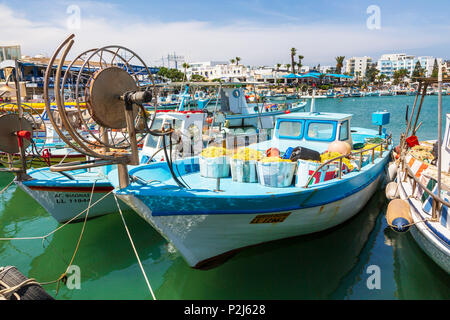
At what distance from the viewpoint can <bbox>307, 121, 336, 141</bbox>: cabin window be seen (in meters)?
8.59

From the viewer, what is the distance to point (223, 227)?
6047 mm

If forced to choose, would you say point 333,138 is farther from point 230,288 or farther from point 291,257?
point 230,288

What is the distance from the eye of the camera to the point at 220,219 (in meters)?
5.88

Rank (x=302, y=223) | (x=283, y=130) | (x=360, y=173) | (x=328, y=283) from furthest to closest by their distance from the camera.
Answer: (x=283, y=130) → (x=360, y=173) → (x=302, y=223) → (x=328, y=283)

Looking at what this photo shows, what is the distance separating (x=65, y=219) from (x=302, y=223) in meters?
6.58

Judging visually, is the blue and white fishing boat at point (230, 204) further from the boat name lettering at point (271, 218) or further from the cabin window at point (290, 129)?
the cabin window at point (290, 129)

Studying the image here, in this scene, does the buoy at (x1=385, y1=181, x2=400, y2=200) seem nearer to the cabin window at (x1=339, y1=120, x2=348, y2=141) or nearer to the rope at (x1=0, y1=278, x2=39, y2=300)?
the cabin window at (x1=339, y1=120, x2=348, y2=141)

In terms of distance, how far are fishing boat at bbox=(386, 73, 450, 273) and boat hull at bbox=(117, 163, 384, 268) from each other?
1.32 m

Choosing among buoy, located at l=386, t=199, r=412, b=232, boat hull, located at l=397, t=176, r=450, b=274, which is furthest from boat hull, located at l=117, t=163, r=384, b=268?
boat hull, located at l=397, t=176, r=450, b=274

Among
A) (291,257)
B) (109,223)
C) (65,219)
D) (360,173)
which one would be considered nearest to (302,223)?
(291,257)

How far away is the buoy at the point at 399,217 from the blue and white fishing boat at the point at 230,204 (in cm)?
87

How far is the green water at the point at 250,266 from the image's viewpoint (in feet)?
19.9

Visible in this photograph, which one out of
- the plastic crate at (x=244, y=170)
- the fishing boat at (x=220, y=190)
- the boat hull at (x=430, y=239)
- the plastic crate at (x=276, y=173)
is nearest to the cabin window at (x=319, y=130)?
the fishing boat at (x=220, y=190)
